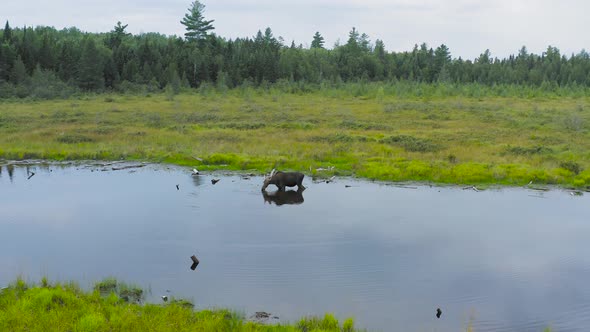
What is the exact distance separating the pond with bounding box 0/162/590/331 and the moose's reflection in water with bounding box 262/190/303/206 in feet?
0.44

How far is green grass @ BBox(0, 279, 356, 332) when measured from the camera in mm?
11297

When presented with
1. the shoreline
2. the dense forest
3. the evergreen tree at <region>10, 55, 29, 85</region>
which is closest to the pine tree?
the dense forest

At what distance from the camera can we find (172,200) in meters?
23.6

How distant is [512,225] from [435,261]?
5.50m

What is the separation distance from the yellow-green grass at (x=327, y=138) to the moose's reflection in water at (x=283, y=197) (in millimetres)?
4298

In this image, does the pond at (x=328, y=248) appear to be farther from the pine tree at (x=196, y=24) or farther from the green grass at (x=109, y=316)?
the pine tree at (x=196, y=24)

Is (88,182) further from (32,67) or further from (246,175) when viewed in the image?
(32,67)

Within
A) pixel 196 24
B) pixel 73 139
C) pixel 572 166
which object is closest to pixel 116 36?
pixel 196 24

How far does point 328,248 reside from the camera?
17297mm

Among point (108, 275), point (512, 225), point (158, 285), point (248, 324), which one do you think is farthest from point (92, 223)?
point (512, 225)

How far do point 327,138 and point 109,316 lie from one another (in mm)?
29234

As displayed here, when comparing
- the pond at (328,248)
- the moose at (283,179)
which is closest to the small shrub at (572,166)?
the pond at (328,248)

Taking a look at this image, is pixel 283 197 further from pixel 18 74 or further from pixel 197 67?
pixel 197 67

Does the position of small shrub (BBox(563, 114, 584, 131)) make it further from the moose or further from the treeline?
the treeline
